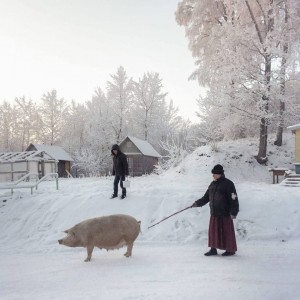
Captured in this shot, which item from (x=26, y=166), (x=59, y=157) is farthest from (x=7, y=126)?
(x=26, y=166)

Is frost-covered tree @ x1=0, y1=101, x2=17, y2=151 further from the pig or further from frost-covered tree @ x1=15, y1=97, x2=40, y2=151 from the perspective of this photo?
the pig

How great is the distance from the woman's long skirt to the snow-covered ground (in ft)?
0.91

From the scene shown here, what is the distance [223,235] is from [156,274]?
6.49 feet

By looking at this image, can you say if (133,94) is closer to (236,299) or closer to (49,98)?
(49,98)

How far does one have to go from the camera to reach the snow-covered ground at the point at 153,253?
4715 millimetres

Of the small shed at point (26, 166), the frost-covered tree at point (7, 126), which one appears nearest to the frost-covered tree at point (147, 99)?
the small shed at point (26, 166)

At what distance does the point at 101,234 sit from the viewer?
6602 mm

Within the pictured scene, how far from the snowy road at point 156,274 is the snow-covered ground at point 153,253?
0.01 m

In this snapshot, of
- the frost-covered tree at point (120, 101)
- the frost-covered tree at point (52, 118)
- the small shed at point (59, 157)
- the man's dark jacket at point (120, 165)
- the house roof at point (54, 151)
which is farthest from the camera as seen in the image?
the frost-covered tree at point (52, 118)

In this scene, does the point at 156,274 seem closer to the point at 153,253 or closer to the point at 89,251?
the point at 89,251

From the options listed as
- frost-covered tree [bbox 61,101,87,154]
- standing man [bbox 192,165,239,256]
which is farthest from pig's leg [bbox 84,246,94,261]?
frost-covered tree [bbox 61,101,87,154]

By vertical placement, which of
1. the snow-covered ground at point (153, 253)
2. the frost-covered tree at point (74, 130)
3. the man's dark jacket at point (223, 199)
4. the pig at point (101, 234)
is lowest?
the snow-covered ground at point (153, 253)

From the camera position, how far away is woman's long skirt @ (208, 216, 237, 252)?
22.5ft

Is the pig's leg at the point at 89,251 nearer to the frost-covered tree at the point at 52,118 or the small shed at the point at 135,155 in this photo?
the small shed at the point at 135,155
